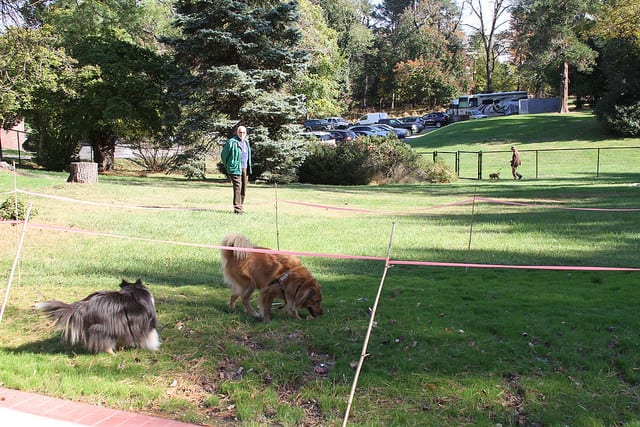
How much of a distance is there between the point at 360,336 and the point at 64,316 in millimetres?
2854

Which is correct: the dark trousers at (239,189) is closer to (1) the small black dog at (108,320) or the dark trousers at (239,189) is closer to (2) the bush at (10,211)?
(2) the bush at (10,211)

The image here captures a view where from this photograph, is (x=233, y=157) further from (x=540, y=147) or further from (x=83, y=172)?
(x=540, y=147)

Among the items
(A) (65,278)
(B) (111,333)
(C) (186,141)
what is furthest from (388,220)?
(C) (186,141)

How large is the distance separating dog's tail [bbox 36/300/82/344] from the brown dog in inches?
68.8

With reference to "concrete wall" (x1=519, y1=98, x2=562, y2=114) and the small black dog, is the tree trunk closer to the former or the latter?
"concrete wall" (x1=519, y1=98, x2=562, y2=114)

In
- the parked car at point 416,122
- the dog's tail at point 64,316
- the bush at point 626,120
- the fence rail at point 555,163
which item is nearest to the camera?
the dog's tail at point 64,316

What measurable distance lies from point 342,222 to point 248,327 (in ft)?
25.8

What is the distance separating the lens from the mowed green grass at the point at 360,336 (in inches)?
179

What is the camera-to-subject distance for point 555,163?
121 feet

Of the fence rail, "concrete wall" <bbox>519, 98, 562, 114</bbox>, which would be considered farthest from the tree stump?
"concrete wall" <bbox>519, 98, 562, 114</bbox>

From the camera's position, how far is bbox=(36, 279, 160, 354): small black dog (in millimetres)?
5152

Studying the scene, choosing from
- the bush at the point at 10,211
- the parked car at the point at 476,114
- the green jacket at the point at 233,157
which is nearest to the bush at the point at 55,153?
the bush at the point at 10,211

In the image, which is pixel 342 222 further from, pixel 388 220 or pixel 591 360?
pixel 591 360

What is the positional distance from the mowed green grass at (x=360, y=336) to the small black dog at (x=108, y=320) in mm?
144
